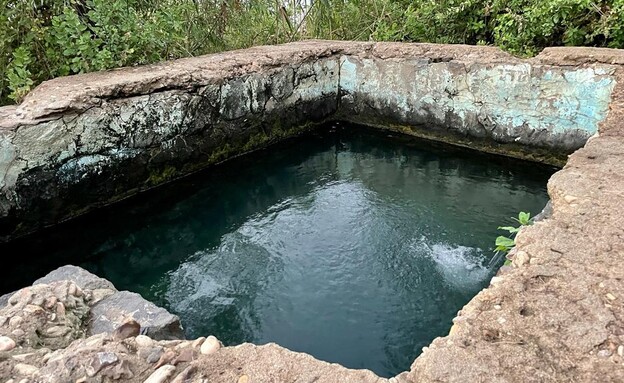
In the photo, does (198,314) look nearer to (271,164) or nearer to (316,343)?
(316,343)

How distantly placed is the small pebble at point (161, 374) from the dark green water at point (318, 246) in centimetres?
135

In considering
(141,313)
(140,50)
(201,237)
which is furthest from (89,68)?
(141,313)

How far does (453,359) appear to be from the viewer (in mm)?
1488

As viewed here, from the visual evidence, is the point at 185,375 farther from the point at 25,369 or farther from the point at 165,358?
the point at 25,369

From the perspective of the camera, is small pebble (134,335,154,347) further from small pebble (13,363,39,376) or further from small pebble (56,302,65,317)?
small pebble (56,302,65,317)

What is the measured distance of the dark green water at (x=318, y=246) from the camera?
2.95 m

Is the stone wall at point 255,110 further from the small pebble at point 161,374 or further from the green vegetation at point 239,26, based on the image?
the small pebble at point 161,374

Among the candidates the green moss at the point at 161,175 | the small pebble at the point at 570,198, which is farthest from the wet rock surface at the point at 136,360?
the green moss at the point at 161,175

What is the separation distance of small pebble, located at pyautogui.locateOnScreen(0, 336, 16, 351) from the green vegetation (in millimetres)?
3034

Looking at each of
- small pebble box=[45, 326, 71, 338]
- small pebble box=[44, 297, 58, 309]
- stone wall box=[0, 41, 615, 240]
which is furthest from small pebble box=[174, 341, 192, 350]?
stone wall box=[0, 41, 615, 240]

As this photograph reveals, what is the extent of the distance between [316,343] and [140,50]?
3.36m

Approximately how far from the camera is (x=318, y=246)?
369 centimetres

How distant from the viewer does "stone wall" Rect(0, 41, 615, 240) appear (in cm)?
378

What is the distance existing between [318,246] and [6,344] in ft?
7.71
